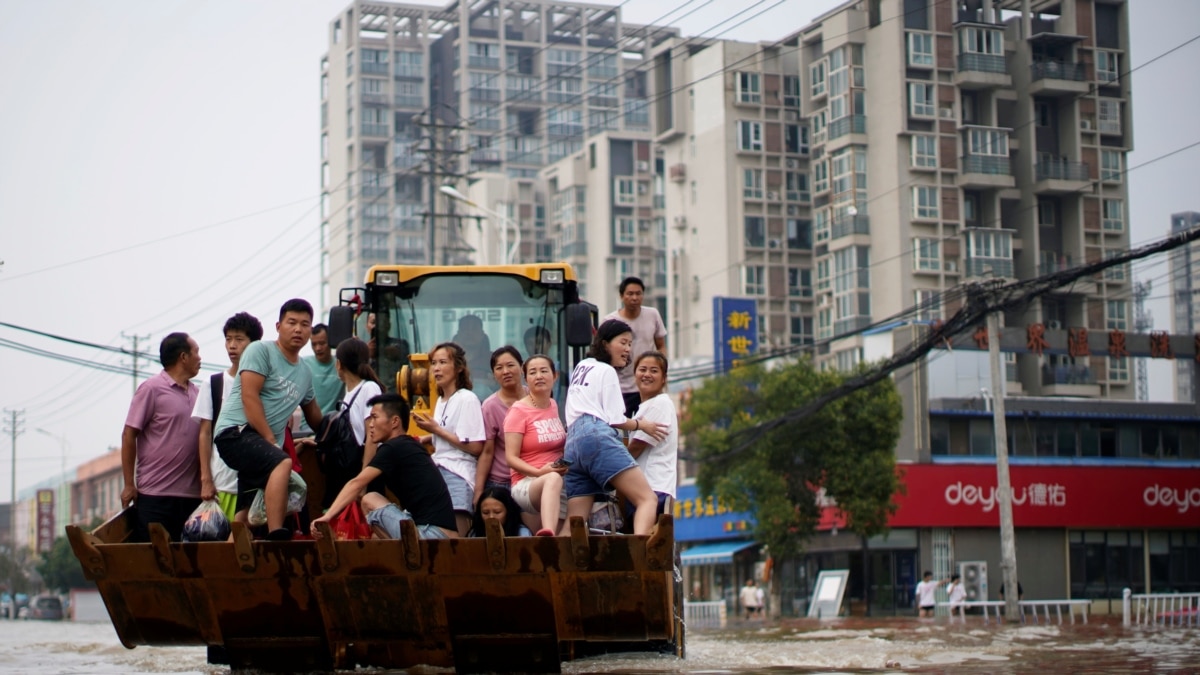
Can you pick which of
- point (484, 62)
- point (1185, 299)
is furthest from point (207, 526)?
A: point (1185, 299)

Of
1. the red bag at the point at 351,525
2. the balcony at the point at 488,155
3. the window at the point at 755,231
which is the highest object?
the balcony at the point at 488,155

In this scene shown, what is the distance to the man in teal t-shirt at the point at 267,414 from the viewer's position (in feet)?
32.6

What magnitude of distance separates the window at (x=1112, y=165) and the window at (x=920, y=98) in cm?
687

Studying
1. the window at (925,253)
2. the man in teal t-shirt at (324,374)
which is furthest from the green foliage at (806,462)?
the man in teal t-shirt at (324,374)

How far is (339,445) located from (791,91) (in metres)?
64.9

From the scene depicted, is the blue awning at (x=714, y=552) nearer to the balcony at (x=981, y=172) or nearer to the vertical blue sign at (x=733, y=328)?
the vertical blue sign at (x=733, y=328)

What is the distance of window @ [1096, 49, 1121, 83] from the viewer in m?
64.6

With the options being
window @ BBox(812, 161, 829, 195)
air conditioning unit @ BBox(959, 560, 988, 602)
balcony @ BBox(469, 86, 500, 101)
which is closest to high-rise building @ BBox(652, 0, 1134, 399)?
window @ BBox(812, 161, 829, 195)

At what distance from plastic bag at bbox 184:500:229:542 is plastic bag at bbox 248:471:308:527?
0.18 m

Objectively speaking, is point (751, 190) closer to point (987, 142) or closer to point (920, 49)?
point (920, 49)

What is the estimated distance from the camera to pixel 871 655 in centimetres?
1784

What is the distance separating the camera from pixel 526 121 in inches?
5310

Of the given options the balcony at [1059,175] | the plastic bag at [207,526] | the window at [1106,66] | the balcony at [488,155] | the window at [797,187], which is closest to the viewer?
the plastic bag at [207,526]

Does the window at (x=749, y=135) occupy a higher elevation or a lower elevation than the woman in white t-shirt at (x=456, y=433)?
higher
